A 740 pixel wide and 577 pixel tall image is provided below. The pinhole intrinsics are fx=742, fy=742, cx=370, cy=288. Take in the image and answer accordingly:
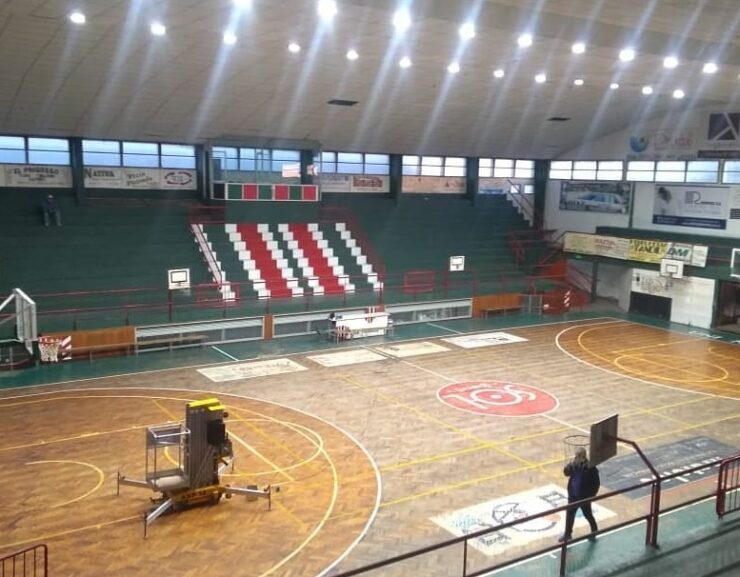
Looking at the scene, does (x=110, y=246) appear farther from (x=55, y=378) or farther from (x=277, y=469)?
(x=277, y=469)

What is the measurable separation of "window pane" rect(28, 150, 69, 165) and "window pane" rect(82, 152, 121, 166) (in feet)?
2.22

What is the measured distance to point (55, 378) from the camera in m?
20.0

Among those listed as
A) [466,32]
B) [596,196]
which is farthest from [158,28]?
[596,196]

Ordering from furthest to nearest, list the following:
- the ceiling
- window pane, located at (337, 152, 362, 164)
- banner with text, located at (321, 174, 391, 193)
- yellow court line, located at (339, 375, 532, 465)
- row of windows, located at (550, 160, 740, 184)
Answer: window pane, located at (337, 152, 362, 164), banner with text, located at (321, 174, 391, 193), row of windows, located at (550, 160, 740, 184), yellow court line, located at (339, 375, 532, 465), the ceiling

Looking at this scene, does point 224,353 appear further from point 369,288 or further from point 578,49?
point 578,49

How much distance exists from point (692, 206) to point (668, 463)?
20.8 meters

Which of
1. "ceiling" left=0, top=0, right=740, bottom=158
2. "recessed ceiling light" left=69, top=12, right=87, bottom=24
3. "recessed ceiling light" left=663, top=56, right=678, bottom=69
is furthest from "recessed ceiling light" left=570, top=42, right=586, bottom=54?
"recessed ceiling light" left=69, top=12, right=87, bottom=24

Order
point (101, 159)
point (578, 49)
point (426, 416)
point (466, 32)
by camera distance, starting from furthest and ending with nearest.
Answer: point (101, 159) < point (578, 49) < point (466, 32) < point (426, 416)

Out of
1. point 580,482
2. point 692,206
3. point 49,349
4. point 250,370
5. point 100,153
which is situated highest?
point 100,153

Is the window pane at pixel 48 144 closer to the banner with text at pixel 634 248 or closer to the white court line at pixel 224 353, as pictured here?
the white court line at pixel 224 353

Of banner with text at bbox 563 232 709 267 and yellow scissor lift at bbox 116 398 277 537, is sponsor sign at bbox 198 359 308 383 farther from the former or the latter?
banner with text at bbox 563 232 709 267

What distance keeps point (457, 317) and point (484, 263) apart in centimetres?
578

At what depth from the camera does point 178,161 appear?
29.8 meters

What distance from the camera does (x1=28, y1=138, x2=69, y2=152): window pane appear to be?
87.2 feet
